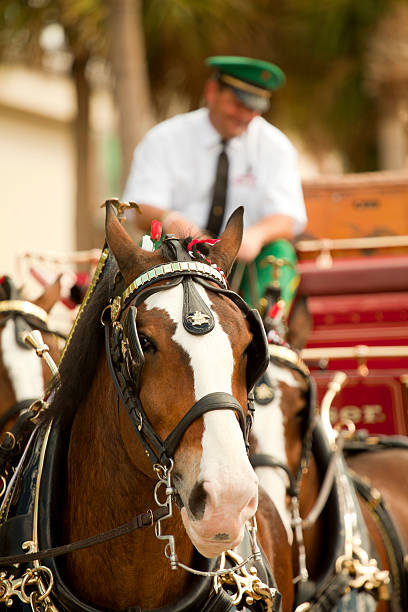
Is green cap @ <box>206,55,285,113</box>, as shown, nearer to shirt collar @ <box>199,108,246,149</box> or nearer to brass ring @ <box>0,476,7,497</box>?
shirt collar @ <box>199,108,246,149</box>

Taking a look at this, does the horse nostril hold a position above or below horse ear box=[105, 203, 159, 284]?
below

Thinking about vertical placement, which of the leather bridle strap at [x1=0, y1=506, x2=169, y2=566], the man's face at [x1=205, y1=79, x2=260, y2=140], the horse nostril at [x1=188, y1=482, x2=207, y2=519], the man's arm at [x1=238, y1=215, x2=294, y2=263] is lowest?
the leather bridle strap at [x1=0, y1=506, x2=169, y2=566]

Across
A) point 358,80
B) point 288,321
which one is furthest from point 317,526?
point 358,80

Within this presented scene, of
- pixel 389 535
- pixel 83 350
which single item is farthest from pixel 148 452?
pixel 389 535

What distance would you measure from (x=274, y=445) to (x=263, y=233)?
1.28m

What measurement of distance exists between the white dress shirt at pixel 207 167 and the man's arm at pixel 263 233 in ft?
0.53

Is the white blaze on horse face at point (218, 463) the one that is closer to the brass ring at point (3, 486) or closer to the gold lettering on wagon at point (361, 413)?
the brass ring at point (3, 486)

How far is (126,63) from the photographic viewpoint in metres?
9.88

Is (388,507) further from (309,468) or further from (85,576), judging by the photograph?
(85,576)

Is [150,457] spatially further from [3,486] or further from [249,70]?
[249,70]

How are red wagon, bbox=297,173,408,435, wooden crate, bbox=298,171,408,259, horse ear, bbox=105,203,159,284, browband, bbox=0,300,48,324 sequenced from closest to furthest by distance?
horse ear, bbox=105,203,159,284
browband, bbox=0,300,48,324
red wagon, bbox=297,173,408,435
wooden crate, bbox=298,171,408,259

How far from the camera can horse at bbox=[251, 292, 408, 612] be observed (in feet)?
10.9

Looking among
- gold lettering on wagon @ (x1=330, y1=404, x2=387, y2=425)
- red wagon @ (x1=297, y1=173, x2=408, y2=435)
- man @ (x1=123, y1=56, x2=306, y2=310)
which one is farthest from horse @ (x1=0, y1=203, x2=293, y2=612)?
gold lettering on wagon @ (x1=330, y1=404, x2=387, y2=425)

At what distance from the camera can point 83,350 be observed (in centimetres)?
252
